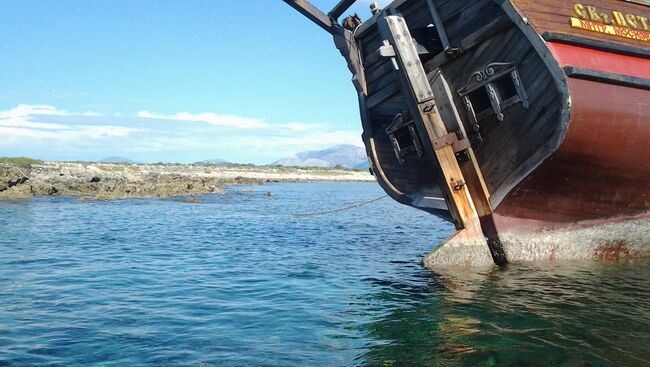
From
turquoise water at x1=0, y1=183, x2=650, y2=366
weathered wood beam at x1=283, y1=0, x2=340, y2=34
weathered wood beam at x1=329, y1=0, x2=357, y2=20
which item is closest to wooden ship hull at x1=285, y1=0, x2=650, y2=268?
turquoise water at x1=0, y1=183, x2=650, y2=366

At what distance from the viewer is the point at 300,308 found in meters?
8.27

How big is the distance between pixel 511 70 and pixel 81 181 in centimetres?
3651

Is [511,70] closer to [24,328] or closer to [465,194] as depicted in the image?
[465,194]

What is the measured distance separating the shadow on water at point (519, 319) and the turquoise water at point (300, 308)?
1.0 inches

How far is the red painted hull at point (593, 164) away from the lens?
29.8ft

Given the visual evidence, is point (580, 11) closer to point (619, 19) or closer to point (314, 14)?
point (619, 19)

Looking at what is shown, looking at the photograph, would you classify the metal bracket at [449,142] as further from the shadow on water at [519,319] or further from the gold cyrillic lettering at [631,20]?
the gold cyrillic lettering at [631,20]

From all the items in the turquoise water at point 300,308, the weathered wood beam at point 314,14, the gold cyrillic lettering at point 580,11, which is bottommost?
the turquoise water at point 300,308

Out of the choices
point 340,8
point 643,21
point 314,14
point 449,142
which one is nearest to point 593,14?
point 643,21

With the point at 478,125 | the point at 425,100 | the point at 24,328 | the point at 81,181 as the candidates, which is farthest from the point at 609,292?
the point at 81,181

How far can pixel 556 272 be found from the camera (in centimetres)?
983

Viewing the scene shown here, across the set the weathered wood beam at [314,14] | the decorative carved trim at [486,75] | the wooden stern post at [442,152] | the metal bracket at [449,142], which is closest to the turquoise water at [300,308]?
the wooden stern post at [442,152]

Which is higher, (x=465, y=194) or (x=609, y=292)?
(x=465, y=194)

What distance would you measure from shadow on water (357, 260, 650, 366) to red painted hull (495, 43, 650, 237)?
102 cm
